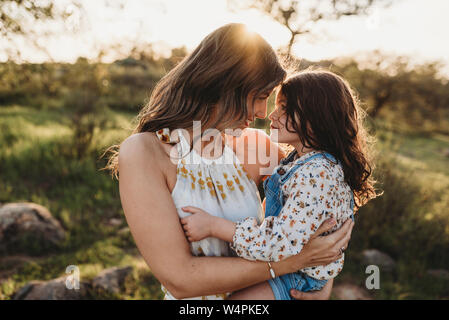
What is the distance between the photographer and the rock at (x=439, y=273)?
4.25 m

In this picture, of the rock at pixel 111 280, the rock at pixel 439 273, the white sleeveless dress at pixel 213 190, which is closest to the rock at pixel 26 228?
the rock at pixel 111 280

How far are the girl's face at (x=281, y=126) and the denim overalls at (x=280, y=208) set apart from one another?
163 mm

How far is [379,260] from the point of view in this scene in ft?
14.6

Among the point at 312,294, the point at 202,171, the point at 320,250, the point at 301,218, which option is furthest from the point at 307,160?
the point at 312,294

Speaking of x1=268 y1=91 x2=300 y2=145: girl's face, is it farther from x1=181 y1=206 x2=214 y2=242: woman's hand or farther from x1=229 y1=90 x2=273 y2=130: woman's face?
x1=181 y1=206 x2=214 y2=242: woman's hand

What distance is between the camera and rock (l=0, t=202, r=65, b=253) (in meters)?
4.16

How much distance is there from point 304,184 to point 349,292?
304cm

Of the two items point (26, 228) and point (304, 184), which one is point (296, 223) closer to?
point (304, 184)

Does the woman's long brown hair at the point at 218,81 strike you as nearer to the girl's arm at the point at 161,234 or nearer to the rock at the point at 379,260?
the girl's arm at the point at 161,234

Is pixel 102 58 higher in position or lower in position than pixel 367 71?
higher

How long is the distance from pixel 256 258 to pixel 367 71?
88.1 ft

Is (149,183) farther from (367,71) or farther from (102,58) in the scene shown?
(367,71)

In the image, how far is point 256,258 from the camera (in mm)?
1429
